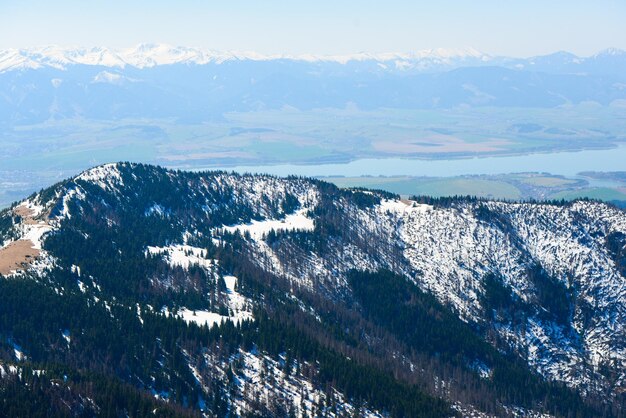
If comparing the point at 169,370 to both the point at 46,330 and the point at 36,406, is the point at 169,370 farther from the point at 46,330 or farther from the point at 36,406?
the point at 36,406

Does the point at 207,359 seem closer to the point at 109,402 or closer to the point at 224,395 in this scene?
the point at 224,395

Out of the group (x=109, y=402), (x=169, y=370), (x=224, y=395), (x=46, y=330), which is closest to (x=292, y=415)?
(x=224, y=395)

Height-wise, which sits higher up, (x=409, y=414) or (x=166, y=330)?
(x=166, y=330)

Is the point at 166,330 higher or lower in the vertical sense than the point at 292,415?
higher

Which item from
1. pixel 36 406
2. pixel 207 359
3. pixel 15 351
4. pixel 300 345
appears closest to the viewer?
pixel 36 406

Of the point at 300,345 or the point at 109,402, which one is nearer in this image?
the point at 109,402

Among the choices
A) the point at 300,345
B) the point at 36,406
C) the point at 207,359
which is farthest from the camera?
the point at 300,345

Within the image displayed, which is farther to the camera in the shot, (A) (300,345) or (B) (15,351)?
(A) (300,345)

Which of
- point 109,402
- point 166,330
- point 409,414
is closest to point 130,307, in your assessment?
point 166,330

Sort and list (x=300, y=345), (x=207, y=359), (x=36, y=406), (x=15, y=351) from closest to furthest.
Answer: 1. (x=36, y=406)
2. (x=15, y=351)
3. (x=207, y=359)
4. (x=300, y=345)
